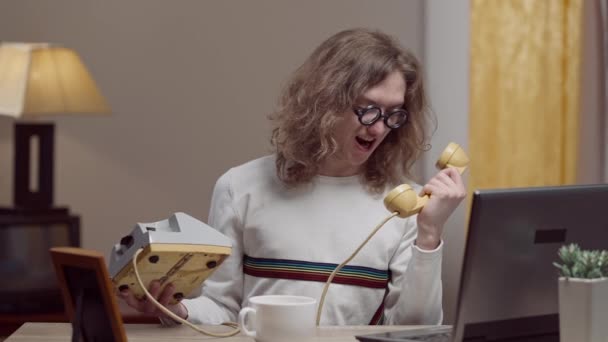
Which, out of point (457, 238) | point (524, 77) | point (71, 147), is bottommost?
point (457, 238)

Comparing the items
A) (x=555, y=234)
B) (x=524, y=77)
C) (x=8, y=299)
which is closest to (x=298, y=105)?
(x=555, y=234)

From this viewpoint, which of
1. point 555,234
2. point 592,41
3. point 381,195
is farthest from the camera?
point 592,41

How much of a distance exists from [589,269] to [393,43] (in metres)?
0.91

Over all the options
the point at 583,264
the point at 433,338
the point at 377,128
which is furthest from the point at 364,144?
the point at 583,264

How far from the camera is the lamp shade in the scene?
3.09 meters

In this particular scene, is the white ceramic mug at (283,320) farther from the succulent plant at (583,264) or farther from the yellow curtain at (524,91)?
the yellow curtain at (524,91)

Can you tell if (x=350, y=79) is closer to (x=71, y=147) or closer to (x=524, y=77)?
(x=524, y=77)

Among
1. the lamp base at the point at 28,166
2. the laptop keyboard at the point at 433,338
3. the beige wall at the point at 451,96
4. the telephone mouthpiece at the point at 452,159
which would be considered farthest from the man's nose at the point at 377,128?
the lamp base at the point at 28,166

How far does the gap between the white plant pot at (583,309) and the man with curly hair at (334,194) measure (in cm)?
61

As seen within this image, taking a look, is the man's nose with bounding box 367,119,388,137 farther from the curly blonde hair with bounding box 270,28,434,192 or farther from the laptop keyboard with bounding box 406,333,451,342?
the laptop keyboard with bounding box 406,333,451,342

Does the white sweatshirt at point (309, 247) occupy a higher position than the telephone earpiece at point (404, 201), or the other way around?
the telephone earpiece at point (404, 201)

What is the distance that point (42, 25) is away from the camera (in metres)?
3.34

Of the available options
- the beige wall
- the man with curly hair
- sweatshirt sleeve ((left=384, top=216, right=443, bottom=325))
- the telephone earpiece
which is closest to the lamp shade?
the beige wall

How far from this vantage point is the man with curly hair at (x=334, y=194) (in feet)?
6.48
